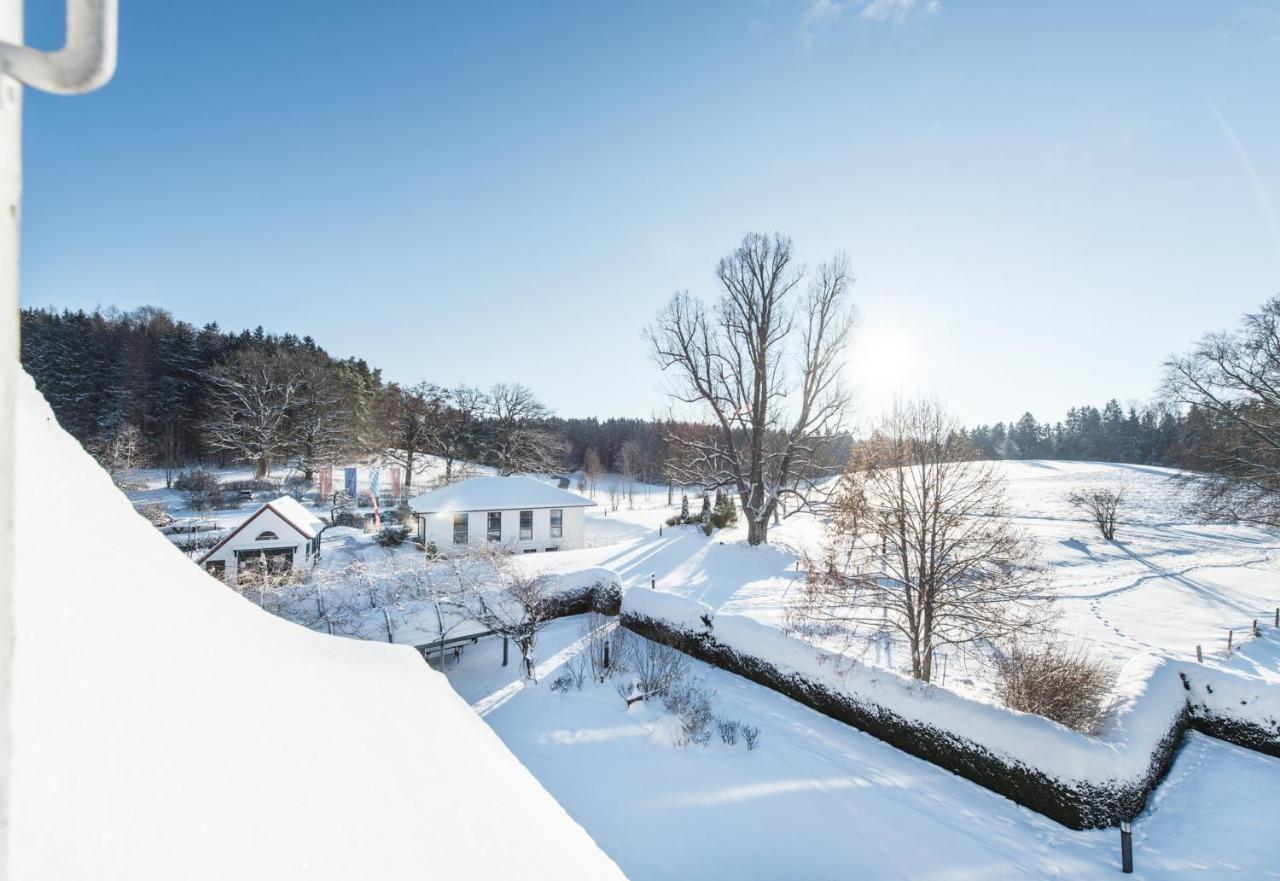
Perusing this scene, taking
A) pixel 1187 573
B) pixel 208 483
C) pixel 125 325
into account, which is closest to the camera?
pixel 1187 573

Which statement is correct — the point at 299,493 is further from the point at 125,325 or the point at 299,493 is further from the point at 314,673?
the point at 314,673

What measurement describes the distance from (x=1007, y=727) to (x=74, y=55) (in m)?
10.5

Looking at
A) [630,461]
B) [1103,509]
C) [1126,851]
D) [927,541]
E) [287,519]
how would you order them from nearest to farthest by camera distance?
[1126,851], [927,541], [287,519], [1103,509], [630,461]

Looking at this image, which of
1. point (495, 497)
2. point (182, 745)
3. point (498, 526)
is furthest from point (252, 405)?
point (182, 745)

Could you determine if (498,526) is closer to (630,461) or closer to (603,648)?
(603,648)

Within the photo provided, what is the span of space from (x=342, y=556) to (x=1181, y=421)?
120 ft

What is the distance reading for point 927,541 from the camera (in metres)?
9.74

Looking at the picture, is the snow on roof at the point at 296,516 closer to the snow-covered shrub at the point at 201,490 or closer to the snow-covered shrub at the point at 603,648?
the snow-covered shrub at the point at 603,648

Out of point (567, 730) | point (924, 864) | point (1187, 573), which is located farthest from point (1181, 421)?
point (567, 730)

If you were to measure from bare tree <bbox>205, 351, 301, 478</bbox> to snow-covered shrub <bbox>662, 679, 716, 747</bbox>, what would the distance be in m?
34.8

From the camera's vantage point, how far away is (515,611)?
490 inches

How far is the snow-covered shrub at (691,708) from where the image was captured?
28.7 feet

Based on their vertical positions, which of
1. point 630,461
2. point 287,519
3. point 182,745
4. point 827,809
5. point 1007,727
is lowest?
point 827,809

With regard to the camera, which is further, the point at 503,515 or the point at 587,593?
the point at 503,515
